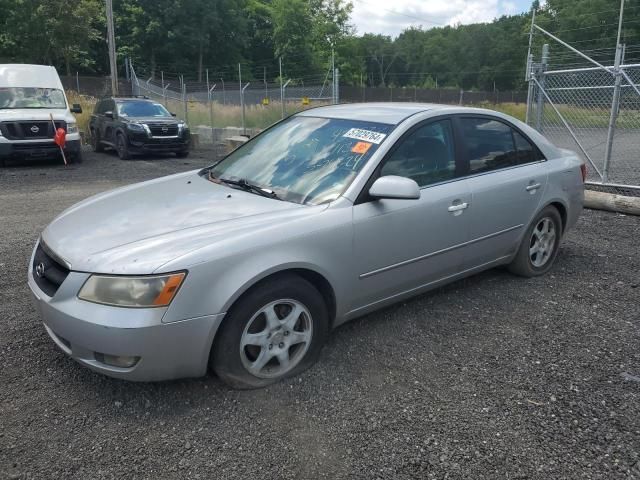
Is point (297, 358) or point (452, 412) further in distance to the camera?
point (297, 358)

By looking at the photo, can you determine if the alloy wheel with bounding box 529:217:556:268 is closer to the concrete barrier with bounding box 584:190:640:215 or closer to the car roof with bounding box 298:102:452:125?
the car roof with bounding box 298:102:452:125

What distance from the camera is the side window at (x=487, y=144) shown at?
13.5 ft

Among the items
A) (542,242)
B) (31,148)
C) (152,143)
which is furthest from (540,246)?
(152,143)

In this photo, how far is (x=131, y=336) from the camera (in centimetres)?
259

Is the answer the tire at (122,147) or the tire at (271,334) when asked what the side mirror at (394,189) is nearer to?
the tire at (271,334)

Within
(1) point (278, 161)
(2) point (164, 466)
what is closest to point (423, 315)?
(1) point (278, 161)

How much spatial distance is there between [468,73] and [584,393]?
8147cm

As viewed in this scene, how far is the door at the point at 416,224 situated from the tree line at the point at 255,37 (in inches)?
1405

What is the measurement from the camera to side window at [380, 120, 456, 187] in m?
3.62

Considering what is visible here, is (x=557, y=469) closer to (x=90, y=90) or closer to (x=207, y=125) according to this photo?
(x=207, y=125)

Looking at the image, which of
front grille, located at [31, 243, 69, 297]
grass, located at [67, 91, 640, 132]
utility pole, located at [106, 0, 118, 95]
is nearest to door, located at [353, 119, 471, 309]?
front grille, located at [31, 243, 69, 297]

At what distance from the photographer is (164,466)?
2.43m

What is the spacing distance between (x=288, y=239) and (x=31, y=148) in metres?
11.1

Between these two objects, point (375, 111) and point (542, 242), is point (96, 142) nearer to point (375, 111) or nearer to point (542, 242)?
point (375, 111)
